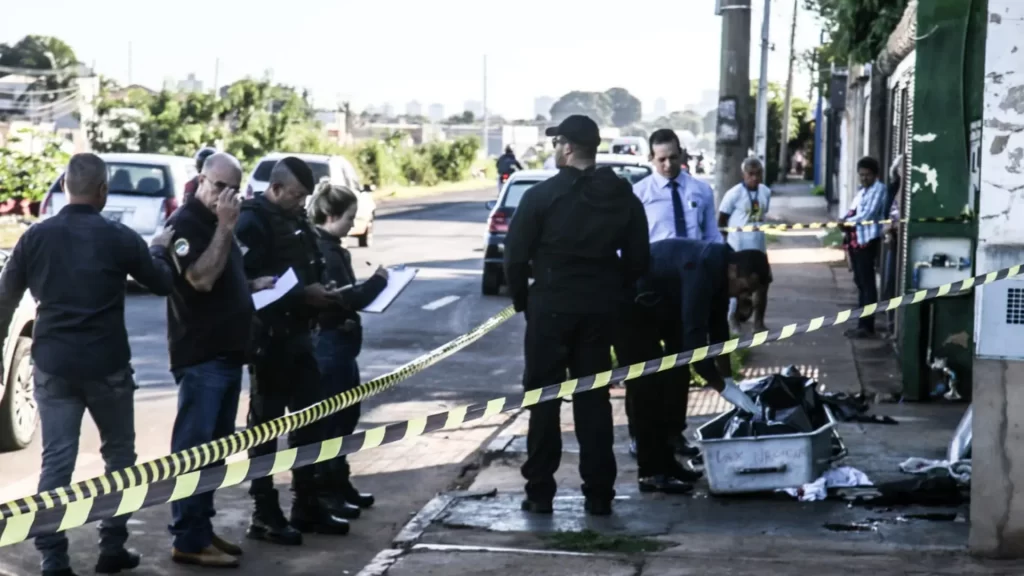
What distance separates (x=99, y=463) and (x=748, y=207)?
7.26 m

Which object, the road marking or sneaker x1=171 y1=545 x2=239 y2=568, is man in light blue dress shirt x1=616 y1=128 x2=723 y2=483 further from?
the road marking

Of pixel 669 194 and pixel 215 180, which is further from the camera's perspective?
pixel 669 194

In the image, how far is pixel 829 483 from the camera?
795cm

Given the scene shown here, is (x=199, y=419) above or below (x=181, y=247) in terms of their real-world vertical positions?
below

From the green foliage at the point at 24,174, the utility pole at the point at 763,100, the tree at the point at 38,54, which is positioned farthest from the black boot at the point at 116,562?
the tree at the point at 38,54

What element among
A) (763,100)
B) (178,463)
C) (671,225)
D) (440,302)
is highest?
(763,100)

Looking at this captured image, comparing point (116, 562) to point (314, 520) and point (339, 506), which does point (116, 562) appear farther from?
point (339, 506)

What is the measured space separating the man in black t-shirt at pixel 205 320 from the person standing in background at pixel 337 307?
0.75 meters

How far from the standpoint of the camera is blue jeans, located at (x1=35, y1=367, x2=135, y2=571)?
250 inches

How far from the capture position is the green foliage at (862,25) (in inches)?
628

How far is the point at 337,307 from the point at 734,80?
650 cm

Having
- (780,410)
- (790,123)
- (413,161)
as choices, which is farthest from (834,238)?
(790,123)

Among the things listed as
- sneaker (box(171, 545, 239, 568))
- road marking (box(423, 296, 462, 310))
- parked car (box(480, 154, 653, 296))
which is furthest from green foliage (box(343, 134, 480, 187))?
sneaker (box(171, 545, 239, 568))

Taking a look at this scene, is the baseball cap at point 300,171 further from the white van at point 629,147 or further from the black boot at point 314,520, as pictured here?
the white van at point 629,147
